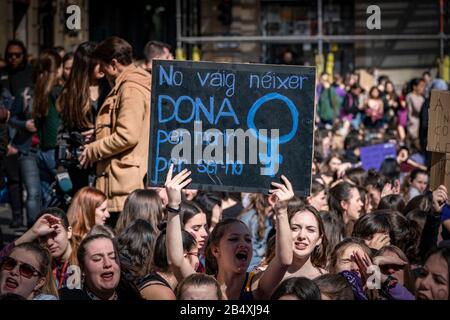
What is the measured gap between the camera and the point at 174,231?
5.68 m

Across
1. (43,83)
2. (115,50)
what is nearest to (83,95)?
(115,50)

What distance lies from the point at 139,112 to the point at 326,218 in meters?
1.48

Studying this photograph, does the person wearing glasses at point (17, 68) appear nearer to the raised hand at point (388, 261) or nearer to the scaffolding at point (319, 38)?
the raised hand at point (388, 261)

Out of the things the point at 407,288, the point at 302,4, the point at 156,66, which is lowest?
the point at 407,288

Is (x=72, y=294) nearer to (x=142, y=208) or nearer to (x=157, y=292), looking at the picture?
(x=157, y=292)

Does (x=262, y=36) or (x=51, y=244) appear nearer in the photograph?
(x=51, y=244)

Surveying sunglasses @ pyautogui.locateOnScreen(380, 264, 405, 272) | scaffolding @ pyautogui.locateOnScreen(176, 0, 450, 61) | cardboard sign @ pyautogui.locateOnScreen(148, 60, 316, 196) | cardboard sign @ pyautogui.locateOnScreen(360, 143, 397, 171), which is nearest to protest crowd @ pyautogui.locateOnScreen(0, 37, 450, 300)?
sunglasses @ pyautogui.locateOnScreen(380, 264, 405, 272)

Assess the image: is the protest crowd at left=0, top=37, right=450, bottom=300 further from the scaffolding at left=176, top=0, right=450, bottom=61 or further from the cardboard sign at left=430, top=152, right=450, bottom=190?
the scaffolding at left=176, top=0, right=450, bottom=61

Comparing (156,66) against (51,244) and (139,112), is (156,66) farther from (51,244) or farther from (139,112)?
(139,112)

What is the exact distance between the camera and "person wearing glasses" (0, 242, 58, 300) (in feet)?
17.4

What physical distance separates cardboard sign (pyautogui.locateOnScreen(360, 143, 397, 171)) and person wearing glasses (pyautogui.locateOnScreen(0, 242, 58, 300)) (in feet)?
26.3

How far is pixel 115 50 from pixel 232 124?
216 cm

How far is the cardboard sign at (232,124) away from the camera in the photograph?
19.7 ft
